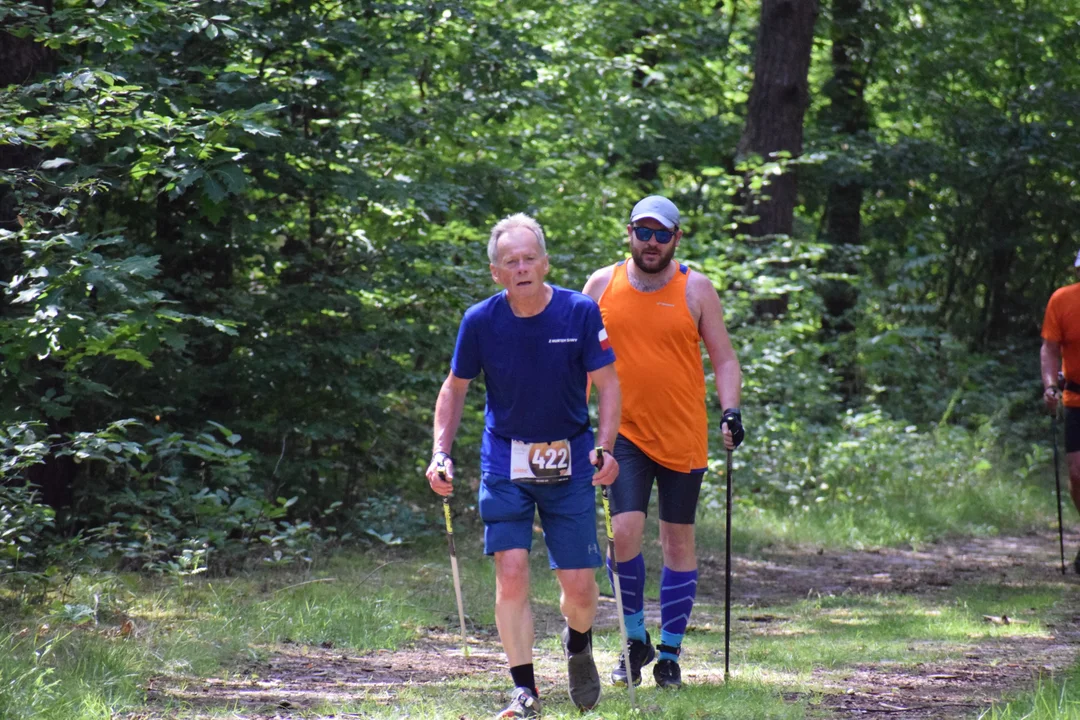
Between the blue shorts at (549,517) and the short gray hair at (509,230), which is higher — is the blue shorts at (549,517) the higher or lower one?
the lower one

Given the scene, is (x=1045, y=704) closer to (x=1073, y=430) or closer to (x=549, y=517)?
(x=549, y=517)

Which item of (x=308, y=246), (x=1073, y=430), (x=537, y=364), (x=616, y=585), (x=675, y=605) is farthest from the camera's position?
(x=308, y=246)

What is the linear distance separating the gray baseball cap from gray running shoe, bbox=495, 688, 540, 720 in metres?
2.21

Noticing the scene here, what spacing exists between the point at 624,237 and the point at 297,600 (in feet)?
22.1

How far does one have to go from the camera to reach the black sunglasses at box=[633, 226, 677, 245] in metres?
5.71

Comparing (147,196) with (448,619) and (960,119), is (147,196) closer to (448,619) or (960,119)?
(448,619)

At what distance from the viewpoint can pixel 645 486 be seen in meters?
5.88

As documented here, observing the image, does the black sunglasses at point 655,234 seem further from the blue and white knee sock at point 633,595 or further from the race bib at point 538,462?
the blue and white knee sock at point 633,595

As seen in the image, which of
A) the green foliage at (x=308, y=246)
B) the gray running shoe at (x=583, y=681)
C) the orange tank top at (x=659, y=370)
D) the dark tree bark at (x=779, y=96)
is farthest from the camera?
the dark tree bark at (x=779, y=96)

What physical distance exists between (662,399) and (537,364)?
1008mm

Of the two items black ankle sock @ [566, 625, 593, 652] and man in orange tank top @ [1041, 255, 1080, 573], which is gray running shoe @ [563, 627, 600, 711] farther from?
man in orange tank top @ [1041, 255, 1080, 573]

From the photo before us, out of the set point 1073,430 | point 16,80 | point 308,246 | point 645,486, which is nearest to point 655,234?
point 645,486

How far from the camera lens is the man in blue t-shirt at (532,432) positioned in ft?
16.4

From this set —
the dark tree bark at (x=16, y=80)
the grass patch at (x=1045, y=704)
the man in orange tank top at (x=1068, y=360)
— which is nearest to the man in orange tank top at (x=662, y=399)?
the grass patch at (x=1045, y=704)
